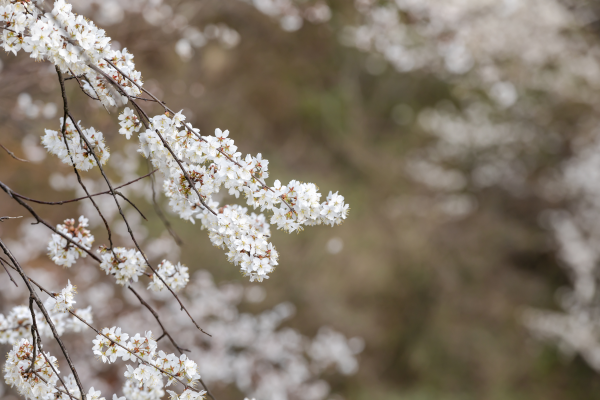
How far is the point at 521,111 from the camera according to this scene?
8102mm

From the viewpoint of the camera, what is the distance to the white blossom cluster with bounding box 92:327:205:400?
125 cm

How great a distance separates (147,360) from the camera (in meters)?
1.29

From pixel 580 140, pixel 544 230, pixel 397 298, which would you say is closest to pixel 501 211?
pixel 544 230

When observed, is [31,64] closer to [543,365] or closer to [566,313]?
[543,365]

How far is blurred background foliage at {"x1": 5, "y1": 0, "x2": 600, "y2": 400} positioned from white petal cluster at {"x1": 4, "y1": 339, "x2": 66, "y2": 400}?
209 centimetres

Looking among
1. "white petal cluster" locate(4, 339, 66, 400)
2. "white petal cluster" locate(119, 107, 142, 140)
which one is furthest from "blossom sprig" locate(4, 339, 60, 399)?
"white petal cluster" locate(119, 107, 142, 140)

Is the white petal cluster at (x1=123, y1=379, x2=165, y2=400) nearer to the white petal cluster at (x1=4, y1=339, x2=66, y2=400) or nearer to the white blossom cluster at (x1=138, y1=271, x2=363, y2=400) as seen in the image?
the white petal cluster at (x1=4, y1=339, x2=66, y2=400)

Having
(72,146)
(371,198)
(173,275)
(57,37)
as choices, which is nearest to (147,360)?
(173,275)

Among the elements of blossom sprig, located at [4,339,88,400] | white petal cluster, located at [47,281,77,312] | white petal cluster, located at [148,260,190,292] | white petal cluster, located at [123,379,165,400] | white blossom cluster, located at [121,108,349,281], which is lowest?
blossom sprig, located at [4,339,88,400]

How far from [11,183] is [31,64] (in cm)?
229

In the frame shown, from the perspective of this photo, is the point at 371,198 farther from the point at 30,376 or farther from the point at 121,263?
the point at 30,376

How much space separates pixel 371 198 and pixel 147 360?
21.9 ft

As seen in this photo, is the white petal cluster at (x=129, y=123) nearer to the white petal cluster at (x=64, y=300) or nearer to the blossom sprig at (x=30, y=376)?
the white petal cluster at (x=64, y=300)

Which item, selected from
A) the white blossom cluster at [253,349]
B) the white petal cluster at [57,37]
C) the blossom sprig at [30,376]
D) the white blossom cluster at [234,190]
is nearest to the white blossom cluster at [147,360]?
the blossom sprig at [30,376]
